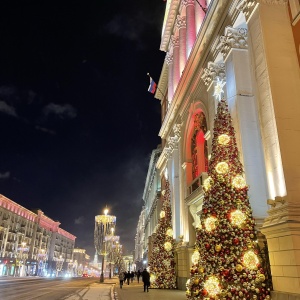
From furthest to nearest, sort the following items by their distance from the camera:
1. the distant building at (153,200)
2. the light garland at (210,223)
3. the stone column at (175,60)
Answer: the distant building at (153,200) < the stone column at (175,60) < the light garland at (210,223)

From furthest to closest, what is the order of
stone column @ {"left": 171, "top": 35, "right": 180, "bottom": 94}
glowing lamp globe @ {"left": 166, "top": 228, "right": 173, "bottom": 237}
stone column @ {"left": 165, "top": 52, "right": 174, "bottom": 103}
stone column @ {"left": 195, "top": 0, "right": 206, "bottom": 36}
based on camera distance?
stone column @ {"left": 165, "top": 52, "right": 174, "bottom": 103} < stone column @ {"left": 171, "top": 35, "right": 180, "bottom": 94} < stone column @ {"left": 195, "top": 0, "right": 206, "bottom": 36} < glowing lamp globe @ {"left": 166, "top": 228, "right": 173, "bottom": 237}

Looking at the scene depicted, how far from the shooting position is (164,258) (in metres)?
23.8

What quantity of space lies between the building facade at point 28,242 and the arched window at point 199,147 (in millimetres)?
65806

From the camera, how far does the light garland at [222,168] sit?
13354 mm

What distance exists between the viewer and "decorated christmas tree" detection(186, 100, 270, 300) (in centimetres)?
1130

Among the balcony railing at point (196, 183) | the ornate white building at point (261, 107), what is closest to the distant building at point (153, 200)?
the balcony railing at point (196, 183)

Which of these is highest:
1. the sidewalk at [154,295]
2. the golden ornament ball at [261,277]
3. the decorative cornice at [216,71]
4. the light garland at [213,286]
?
the decorative cornice at [216,71]

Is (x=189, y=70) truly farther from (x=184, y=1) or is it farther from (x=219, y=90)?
(x=184, y=1)

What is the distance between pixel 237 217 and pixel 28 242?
101 metres

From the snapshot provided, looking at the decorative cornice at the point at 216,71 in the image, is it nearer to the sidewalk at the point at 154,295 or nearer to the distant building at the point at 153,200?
the sidewalk at the point at 154,295

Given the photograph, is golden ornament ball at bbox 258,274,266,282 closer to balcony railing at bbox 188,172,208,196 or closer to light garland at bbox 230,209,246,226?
light garland at bbox 230,209,246,226

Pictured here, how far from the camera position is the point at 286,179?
36.5ft

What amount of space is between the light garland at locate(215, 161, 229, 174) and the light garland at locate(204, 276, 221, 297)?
13.6 feet

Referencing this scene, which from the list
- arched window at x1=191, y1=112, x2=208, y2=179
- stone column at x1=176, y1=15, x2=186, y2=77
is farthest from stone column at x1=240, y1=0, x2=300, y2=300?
stone column at x1=176, y1=15, x2=186, y2=77
